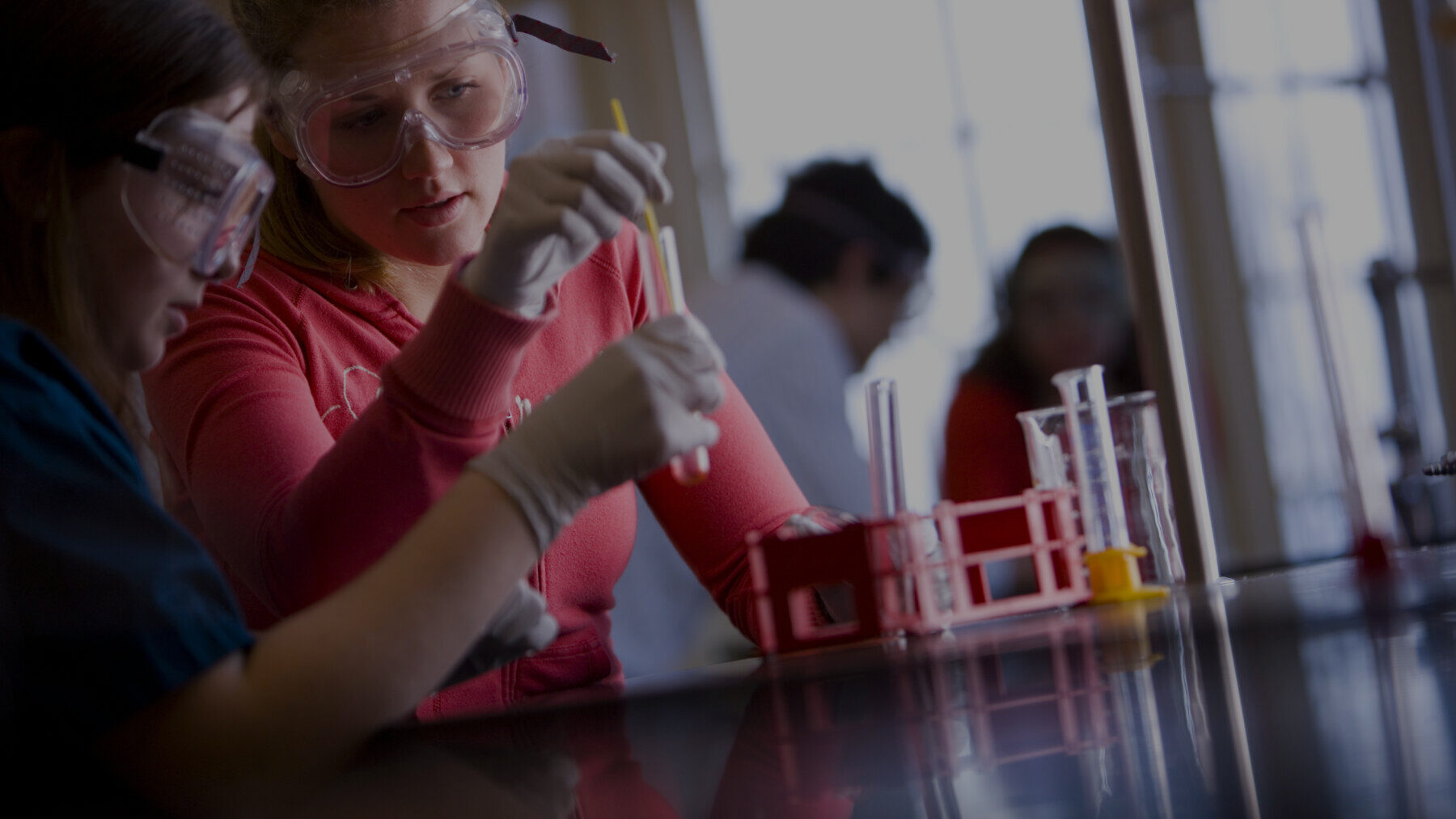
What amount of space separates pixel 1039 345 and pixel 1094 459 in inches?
72.6

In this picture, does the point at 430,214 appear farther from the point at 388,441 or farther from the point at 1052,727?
the point at 1052,727

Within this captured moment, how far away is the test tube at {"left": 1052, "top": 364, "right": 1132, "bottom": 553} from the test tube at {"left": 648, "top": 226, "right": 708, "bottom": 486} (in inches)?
14.3

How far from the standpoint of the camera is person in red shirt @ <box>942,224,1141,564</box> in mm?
2609

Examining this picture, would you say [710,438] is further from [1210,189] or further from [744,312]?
[1210,189]

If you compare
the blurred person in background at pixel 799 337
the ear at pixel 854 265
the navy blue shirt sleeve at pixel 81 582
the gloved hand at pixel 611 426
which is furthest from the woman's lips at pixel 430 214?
the ear at pixel 854 265

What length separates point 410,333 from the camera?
1.15m

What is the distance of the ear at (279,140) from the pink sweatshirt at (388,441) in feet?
0.32

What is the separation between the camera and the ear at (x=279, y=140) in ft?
3.49

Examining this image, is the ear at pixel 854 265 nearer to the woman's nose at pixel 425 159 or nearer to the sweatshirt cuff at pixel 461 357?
the woman's nose at pixel 425 159

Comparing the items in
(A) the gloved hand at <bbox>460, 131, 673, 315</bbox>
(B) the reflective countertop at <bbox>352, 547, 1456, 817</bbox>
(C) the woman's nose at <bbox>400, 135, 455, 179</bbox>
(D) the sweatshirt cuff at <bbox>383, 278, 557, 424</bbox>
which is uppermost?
(C) the woman's nose at <bbox>400, 135, 455, 179</bbox>

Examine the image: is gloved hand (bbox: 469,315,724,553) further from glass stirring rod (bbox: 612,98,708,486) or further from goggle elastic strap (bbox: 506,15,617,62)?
goggle elastic strap (bbox: 506,15,617,62)

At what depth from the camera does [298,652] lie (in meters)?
0.60

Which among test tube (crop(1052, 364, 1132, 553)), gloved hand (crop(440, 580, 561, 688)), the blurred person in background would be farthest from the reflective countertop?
the blurred person in background

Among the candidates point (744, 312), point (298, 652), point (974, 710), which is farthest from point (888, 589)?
point (744, 312)
